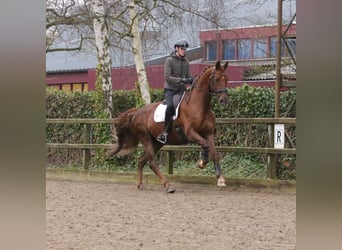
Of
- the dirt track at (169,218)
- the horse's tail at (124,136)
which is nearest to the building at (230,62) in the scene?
the horse's tail at (124,136)

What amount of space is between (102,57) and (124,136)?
3.10 meters

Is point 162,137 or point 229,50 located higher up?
point 229,50

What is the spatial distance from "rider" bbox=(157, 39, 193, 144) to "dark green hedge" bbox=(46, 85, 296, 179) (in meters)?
1.79

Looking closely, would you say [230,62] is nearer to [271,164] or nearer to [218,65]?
[271,164]

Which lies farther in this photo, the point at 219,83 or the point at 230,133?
the point at 230,133

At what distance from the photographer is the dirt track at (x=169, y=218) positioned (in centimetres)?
486

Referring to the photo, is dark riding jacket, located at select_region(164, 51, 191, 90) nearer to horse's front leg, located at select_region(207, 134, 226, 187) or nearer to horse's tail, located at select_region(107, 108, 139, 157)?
horse's front leg, located at select_region(207, 134, 226, 187)

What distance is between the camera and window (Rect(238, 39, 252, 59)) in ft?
69.0

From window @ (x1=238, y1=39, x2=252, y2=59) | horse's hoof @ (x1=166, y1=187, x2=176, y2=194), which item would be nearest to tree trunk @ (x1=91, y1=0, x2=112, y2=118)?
horse's hoof @ (x1=166, y1=187, x2=176, y2=194)

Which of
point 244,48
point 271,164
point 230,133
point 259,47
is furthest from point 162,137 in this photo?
point 244,48

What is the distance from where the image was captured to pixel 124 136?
980cm
